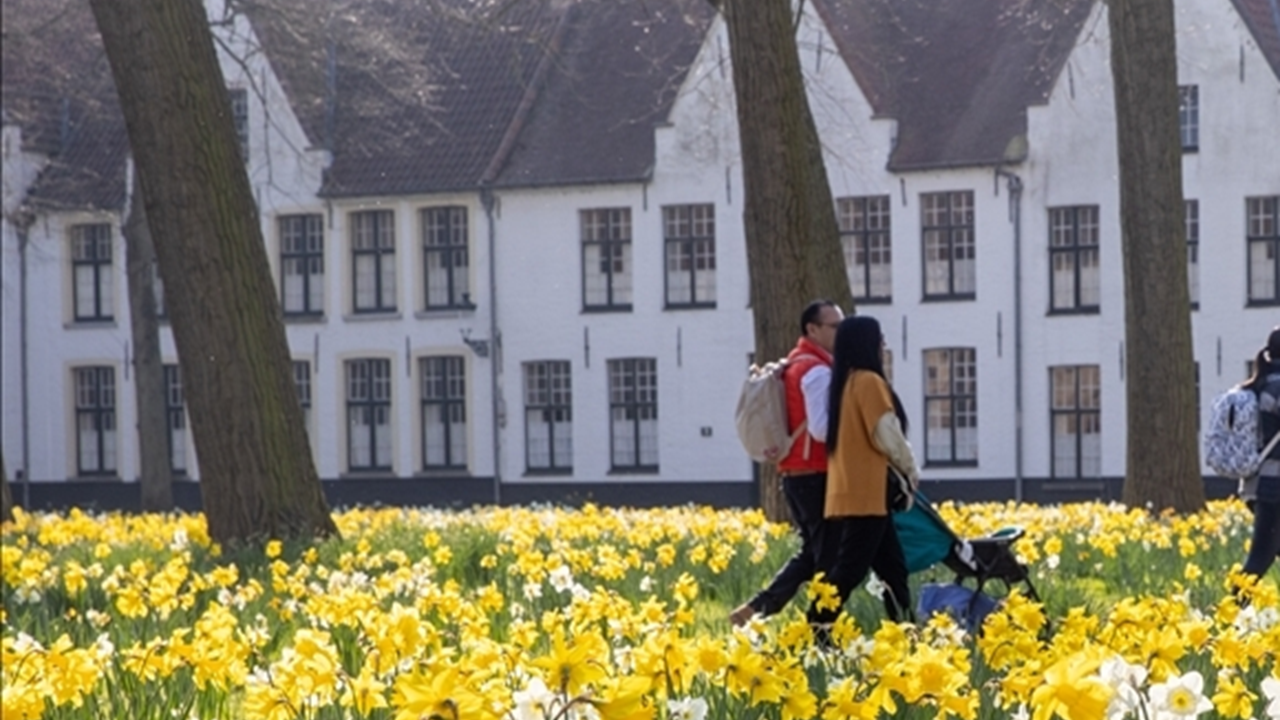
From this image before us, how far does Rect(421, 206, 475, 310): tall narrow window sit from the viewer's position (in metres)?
45.7

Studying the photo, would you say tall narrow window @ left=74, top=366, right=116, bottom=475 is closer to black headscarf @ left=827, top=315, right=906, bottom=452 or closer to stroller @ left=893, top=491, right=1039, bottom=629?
stroller @ left=893, top=491, right=1039, bottom=629

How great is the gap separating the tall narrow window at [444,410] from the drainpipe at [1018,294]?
10187 millimetres

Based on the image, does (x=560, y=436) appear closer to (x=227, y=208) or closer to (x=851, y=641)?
(x=227, y=208)

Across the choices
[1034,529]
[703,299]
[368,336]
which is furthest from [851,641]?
[368,336]

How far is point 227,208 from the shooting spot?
51.8 ft

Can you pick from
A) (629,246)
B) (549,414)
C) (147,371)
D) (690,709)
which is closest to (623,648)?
(690,709)

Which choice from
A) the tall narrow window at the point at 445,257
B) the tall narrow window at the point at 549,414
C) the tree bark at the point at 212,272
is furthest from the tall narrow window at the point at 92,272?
the tree bark at the point at 212,272

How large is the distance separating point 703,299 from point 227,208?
93.0ft

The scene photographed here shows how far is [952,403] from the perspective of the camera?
41.8 meters

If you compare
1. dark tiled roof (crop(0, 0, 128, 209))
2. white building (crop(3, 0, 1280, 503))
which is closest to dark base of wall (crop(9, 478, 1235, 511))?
white building (crop(3, 0, 1280, 503))

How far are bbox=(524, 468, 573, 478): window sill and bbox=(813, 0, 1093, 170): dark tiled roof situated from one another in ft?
26.3

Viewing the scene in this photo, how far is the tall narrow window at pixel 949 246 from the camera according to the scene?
41500 millimetres

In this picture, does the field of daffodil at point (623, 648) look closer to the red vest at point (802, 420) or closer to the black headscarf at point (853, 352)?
the red vest at point (802, 420)

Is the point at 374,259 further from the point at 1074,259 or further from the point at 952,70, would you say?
the point at 1074,259
